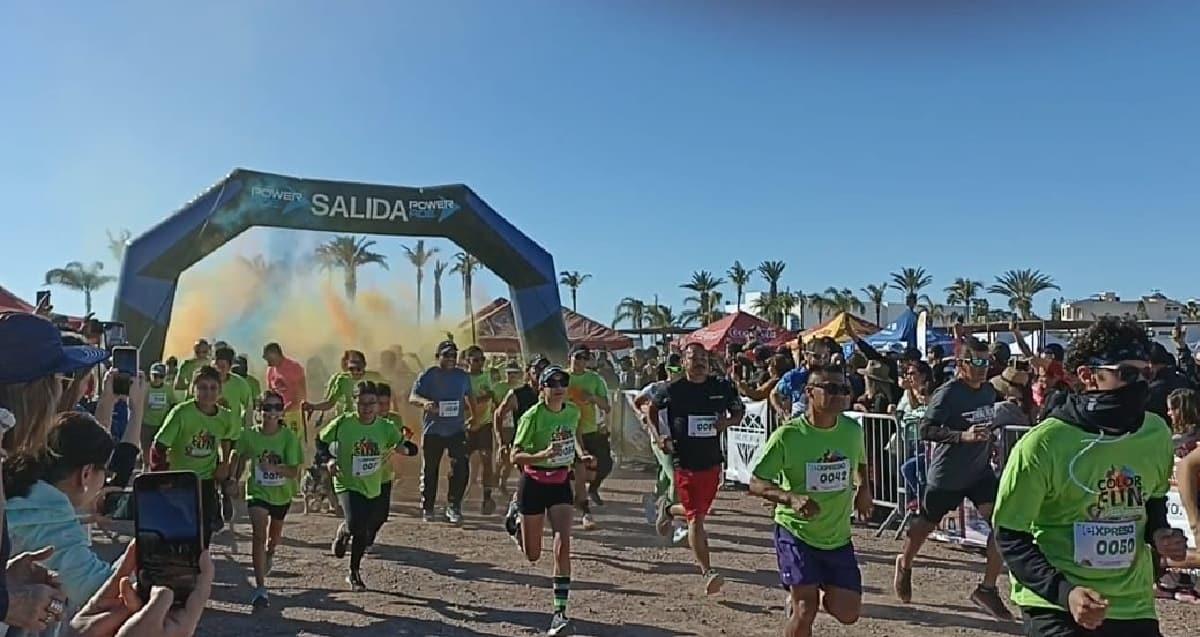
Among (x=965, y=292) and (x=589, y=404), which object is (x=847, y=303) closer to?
(x=965, y=292)

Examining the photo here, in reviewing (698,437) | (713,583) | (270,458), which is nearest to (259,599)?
(270,458)

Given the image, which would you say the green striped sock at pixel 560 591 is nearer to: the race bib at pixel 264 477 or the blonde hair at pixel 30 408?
the race bib at pixel 264 477

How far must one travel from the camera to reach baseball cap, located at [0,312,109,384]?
7.40 ft

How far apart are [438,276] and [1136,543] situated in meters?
27.3

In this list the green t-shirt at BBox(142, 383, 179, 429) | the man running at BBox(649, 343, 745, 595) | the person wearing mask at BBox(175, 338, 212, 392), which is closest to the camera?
the man running at BBox(649, 343, 745, 595)

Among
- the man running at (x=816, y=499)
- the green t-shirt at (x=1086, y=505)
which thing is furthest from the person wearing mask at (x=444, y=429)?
the green t-shirt at (x=1086, y=505)

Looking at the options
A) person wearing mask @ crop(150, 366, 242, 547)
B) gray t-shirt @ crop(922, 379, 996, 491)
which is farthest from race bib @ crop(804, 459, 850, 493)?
person wearing mask @ crop(150, 366, 242, 547)

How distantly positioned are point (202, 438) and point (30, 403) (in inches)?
231

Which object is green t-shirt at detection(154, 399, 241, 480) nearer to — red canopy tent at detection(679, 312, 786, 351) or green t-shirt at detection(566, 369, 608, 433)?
green t-shirt at detection(566, 369, 608, 433)

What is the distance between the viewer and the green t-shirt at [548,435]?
24.8 ft

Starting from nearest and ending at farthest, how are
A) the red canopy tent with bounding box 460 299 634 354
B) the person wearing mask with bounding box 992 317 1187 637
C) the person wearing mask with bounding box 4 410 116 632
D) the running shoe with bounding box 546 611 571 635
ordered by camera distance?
the person wearing mask with bounding box 4 410 116 632, the person wearing mask with bounding box 992 317 1187 637, the running shoe with bounding box 546 611 571 635, the red canopy tent with bounding box 460 299 634 354

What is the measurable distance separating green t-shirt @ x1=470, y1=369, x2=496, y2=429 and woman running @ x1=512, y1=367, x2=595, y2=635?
4.82 metres

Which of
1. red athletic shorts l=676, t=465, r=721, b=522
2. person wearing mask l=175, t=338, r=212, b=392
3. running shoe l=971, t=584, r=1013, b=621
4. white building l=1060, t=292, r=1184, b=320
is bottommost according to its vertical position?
running shoe l=971, t=584, r=1013, b=621

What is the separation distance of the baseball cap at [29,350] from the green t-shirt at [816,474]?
402cm
